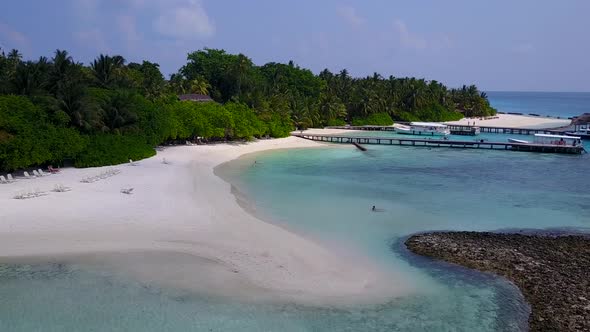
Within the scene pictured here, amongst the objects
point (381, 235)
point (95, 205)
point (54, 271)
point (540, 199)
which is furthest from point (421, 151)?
point (54, 271)

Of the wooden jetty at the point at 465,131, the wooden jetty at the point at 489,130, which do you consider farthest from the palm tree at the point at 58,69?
the wooden jetty at the point at 465,131

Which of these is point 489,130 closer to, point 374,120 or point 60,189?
point 374,120

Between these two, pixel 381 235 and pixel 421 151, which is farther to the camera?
pixel 421 151

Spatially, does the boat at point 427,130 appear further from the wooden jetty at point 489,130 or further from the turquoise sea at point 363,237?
the turquoise sea at point 363,237

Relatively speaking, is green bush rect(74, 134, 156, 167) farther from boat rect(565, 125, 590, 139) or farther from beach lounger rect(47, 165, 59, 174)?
boat rect(565, 125, 590, 139)

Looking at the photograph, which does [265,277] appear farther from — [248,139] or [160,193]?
[248,139]

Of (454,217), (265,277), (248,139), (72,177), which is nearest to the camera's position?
(265,277)
